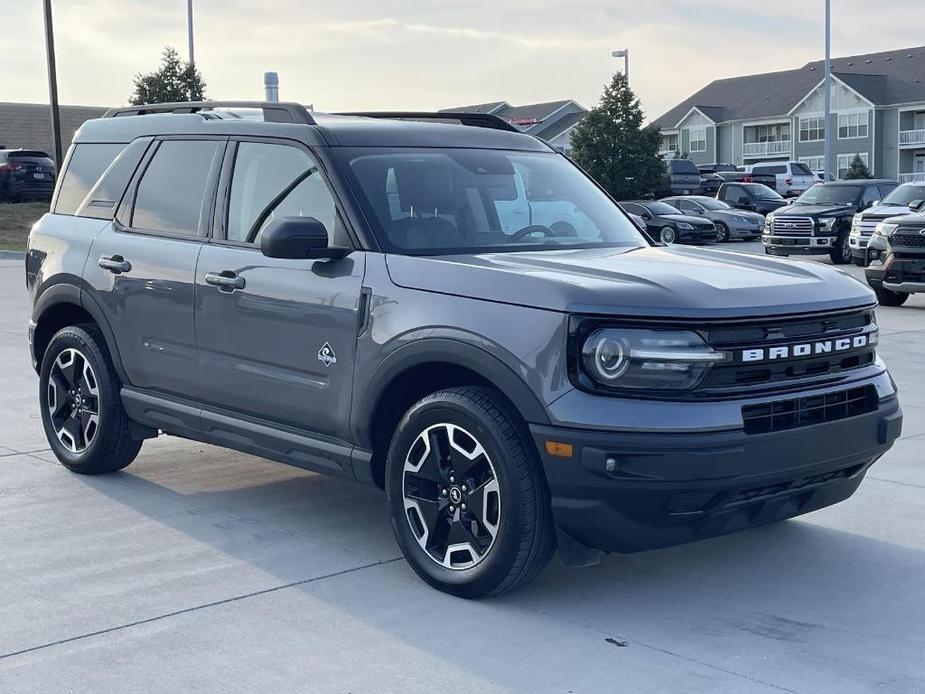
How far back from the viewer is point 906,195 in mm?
23281

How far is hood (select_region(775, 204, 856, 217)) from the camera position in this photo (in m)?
25.3

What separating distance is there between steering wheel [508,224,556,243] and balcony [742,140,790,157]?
262 ft

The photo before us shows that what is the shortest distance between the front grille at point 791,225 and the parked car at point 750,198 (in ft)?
47.5

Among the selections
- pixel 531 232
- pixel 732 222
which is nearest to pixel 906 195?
pixel 732 222

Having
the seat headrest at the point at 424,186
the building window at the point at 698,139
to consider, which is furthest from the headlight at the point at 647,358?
the building window at the point at 698,139

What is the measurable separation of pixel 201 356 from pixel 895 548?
320 centimetres

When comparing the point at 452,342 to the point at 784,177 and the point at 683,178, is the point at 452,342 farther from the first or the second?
the point at 784,177

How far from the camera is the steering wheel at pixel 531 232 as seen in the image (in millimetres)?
5648

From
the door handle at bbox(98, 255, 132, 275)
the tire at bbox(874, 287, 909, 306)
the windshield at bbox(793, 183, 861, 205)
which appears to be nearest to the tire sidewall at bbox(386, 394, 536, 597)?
the door handle at bbox(98, 255, 132, 275)

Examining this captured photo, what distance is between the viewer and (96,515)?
614cm

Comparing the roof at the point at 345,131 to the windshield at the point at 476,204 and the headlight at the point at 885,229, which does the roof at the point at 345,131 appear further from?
the headlight at the point at 885,229

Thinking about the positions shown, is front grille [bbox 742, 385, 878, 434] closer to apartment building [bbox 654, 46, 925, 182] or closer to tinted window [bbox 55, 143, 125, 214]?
tinted window [bbox 55, 143, 125, 214]

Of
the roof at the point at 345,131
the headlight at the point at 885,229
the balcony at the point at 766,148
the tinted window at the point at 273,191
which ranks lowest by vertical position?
the headlight at the point at 885,229

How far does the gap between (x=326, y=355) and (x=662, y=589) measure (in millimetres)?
1643
